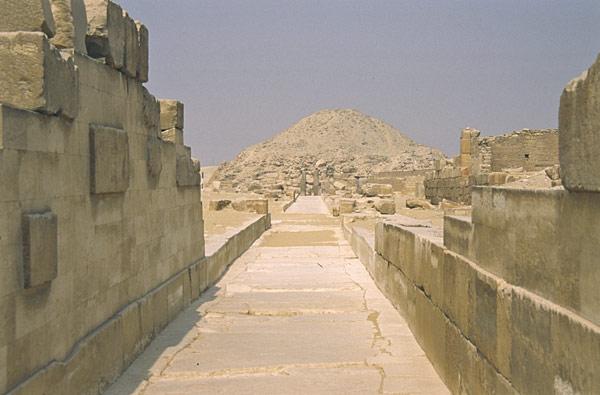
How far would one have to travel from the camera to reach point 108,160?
14.6 ft

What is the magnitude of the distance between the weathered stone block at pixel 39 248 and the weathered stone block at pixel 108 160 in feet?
2.70

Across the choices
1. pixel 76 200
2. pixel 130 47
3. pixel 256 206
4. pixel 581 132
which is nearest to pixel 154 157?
pixel 130 47

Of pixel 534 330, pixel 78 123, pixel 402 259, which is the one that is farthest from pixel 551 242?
pixel 402 259

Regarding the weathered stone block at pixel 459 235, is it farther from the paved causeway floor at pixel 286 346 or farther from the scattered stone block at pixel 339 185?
the scattered stone block at pixel 339 185

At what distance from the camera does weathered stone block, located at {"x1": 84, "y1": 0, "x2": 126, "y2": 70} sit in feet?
14.6

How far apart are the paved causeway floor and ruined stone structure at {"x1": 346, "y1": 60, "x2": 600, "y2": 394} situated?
1.76 feet

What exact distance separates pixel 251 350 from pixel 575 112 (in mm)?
3740

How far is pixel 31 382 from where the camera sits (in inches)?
121

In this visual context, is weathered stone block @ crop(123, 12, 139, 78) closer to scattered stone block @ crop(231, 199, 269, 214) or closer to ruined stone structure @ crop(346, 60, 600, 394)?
ruined stone structure @ crop(346, 60, 600, 394)

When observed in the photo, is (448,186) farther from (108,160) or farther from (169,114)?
(108,160)

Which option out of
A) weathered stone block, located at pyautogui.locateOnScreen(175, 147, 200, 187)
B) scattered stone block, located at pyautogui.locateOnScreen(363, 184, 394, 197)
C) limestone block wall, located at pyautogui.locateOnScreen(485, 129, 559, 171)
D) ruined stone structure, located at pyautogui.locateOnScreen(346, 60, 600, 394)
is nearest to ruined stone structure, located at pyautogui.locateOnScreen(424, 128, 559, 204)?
limestone block wall, located at pyautogui.locateOnScreen(485, 129, 559, 171)

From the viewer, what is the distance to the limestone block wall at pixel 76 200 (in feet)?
10.2

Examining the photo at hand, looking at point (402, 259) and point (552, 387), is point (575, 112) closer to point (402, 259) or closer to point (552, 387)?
point (552, 387)

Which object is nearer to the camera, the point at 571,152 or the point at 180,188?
the point at 571,152
